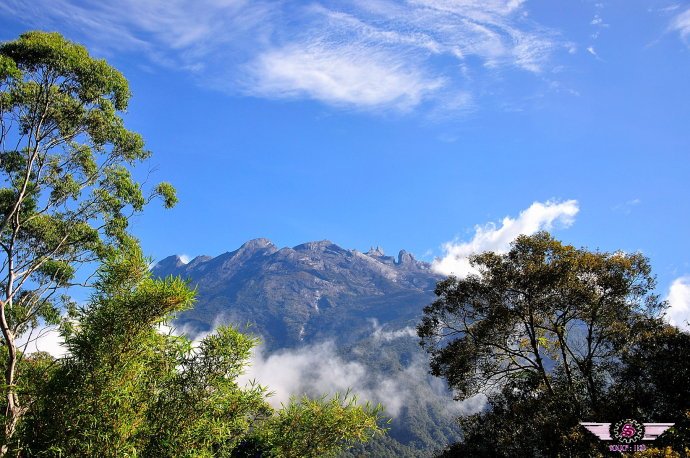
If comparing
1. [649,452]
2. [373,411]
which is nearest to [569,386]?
[649,452]

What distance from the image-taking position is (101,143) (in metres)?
15.2

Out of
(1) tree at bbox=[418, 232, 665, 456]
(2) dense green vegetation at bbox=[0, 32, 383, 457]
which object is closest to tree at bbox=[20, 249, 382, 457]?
(2) dense green vegetation at bbox=[0, 32, 383, 457]

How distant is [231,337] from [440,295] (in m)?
14.0

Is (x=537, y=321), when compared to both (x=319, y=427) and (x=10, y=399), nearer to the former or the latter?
(x=319, y=427)

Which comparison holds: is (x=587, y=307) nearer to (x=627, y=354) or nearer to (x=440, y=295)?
(x=627, y=354)

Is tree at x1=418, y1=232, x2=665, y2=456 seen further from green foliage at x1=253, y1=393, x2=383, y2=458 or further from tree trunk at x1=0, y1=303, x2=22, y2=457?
tree trunk at x1=0, y1=303, x2=22, y2=457

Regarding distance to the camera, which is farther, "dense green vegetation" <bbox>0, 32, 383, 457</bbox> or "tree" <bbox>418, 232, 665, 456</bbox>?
"tree" <bbox>418, 232, 665, 456</bbox>

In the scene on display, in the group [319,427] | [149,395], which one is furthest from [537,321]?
[149,395]

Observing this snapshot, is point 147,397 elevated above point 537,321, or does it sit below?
below

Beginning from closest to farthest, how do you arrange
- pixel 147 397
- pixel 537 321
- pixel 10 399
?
pixel 147 397 → pixel 10 399 → pixel 537 321

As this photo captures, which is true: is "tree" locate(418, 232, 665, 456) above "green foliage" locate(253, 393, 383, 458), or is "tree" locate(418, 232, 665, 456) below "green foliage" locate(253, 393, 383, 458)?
above

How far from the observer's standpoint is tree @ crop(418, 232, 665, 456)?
1605 cm

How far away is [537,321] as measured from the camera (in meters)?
17.5

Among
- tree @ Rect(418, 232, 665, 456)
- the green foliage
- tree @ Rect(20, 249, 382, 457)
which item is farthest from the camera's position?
tree @ Rect(418, 232, 665, 456)
